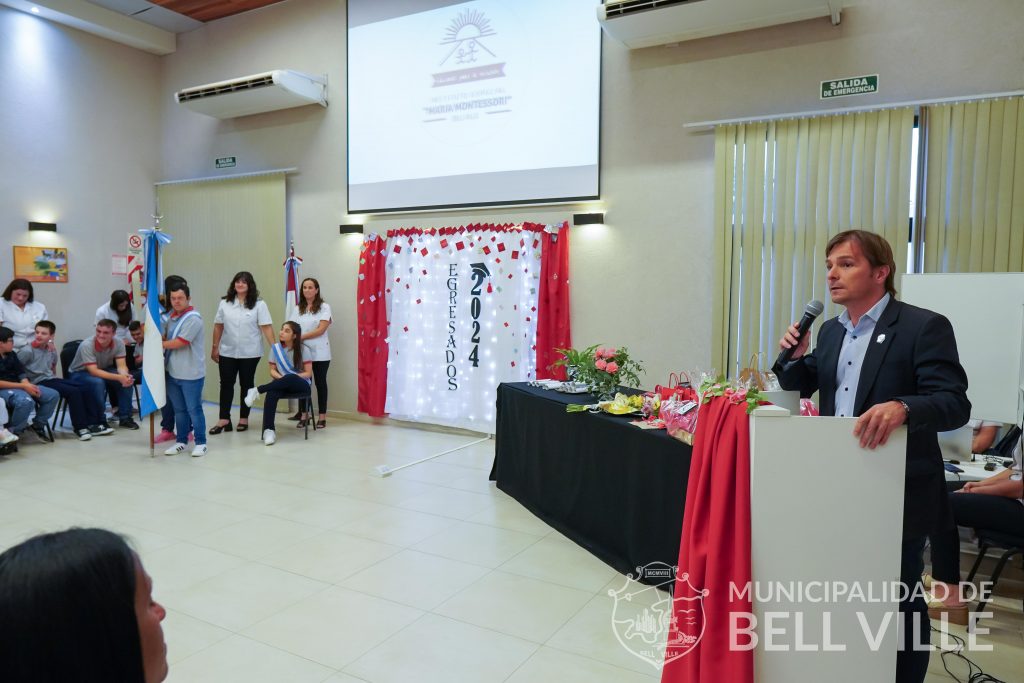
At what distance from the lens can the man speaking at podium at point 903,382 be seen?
70.7 inches

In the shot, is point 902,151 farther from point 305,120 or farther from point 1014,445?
point 305,120

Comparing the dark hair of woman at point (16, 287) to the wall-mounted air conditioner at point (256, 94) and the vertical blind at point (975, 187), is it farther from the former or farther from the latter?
the vertical blind at point (975, 187)

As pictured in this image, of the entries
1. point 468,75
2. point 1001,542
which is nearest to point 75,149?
point 468,75

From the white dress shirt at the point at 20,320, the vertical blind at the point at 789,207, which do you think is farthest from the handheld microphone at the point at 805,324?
the white dress shirt at the point at 20,320

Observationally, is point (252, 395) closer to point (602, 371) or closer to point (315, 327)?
point (315, 327)

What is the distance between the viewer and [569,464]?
4.07m

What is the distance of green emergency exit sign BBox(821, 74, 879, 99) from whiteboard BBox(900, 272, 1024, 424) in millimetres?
→ 1806

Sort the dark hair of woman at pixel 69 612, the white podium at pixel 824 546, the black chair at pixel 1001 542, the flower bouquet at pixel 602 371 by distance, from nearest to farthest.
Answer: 1. the dark hair of woman at pixel 69 612
2. the white podium at pixel 824 546
3. the black chair at pixel 1001 542
4. the flower bouquet at pixel 602 371

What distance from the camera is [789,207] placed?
522 cm

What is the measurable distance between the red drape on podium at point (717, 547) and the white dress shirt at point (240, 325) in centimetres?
562

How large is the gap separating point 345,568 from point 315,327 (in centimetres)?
403

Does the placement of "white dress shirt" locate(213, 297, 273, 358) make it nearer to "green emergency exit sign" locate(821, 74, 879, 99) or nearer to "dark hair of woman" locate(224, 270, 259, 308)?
"dark hair of woman" locate(224, 270, 259, 308)

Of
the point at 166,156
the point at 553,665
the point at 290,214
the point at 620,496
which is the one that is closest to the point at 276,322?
the point at 290,214

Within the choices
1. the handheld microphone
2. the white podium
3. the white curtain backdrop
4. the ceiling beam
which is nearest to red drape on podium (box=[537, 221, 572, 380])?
the white curtain backdrop
